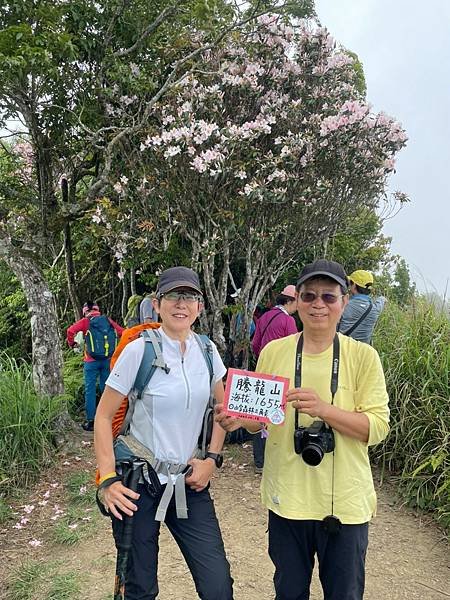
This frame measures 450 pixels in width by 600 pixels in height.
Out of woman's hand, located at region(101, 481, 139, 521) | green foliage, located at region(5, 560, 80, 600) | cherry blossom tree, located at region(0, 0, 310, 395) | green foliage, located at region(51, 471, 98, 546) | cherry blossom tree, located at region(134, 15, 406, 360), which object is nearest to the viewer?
woman's hand, located at region(101, 481, 139, 521)

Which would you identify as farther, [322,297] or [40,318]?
[40,318]

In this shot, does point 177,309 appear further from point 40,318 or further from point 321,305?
point 40,318

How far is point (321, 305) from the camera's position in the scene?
208 centimetres

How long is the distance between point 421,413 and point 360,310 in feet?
3.54

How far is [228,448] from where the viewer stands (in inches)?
234

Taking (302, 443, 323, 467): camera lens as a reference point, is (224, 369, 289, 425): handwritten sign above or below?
above

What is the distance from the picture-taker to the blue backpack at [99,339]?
682cm

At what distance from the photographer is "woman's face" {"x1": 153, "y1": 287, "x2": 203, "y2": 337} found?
2.33 m

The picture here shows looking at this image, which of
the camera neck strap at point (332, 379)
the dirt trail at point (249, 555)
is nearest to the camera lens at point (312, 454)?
the camera neck strap at point (332, 379)

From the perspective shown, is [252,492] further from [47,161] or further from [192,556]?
[47,161]

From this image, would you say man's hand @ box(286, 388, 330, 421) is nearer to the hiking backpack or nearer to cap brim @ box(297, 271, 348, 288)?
cap brim @ box(297, 271, 348, 288)

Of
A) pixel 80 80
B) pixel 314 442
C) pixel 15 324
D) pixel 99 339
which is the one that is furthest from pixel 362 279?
pixel 15 324

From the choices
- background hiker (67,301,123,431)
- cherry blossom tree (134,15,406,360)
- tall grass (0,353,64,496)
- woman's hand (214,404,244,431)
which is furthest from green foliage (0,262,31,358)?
woman's hand (214,404,244,431)

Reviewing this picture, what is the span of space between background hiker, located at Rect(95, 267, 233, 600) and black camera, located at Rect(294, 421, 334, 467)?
518 mm
